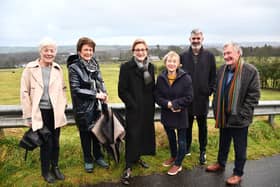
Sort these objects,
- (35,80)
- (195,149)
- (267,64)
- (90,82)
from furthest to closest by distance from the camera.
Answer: (267,64), (195,149), (90,82), (35,80)

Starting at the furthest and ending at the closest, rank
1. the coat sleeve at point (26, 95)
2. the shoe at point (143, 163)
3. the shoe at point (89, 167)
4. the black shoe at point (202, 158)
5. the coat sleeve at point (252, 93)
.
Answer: the black shoe at point (202, 158)
the shoe at point (143, 163)
the shoe at point (89, 167)
the coat sleeve at point (252, 93)
the coat sleeve at point (26, 95)

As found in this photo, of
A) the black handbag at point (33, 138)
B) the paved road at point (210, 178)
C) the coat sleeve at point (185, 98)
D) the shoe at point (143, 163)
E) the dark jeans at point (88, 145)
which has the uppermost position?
the coat sleeve at point (185, 98)

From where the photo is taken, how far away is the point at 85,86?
4441 millimetres

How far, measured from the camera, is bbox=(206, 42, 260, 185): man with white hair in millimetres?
4289

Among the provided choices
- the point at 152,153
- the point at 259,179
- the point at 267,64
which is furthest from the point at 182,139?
the point at 267,64

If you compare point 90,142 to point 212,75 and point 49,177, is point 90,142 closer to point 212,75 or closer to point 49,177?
point 49,177

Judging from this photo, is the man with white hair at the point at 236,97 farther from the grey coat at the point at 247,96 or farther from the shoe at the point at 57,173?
the shoe at the point at 57,173

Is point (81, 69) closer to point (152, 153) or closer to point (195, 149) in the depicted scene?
point (152, 153)

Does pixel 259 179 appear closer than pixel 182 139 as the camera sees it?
Yes

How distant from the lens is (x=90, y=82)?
447 cm

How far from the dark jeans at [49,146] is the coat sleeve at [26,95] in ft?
0.66

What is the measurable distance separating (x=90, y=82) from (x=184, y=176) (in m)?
2.06

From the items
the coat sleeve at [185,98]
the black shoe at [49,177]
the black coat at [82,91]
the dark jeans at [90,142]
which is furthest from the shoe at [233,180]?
the black shoe at [49,177]

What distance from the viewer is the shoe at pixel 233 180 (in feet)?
14.4
